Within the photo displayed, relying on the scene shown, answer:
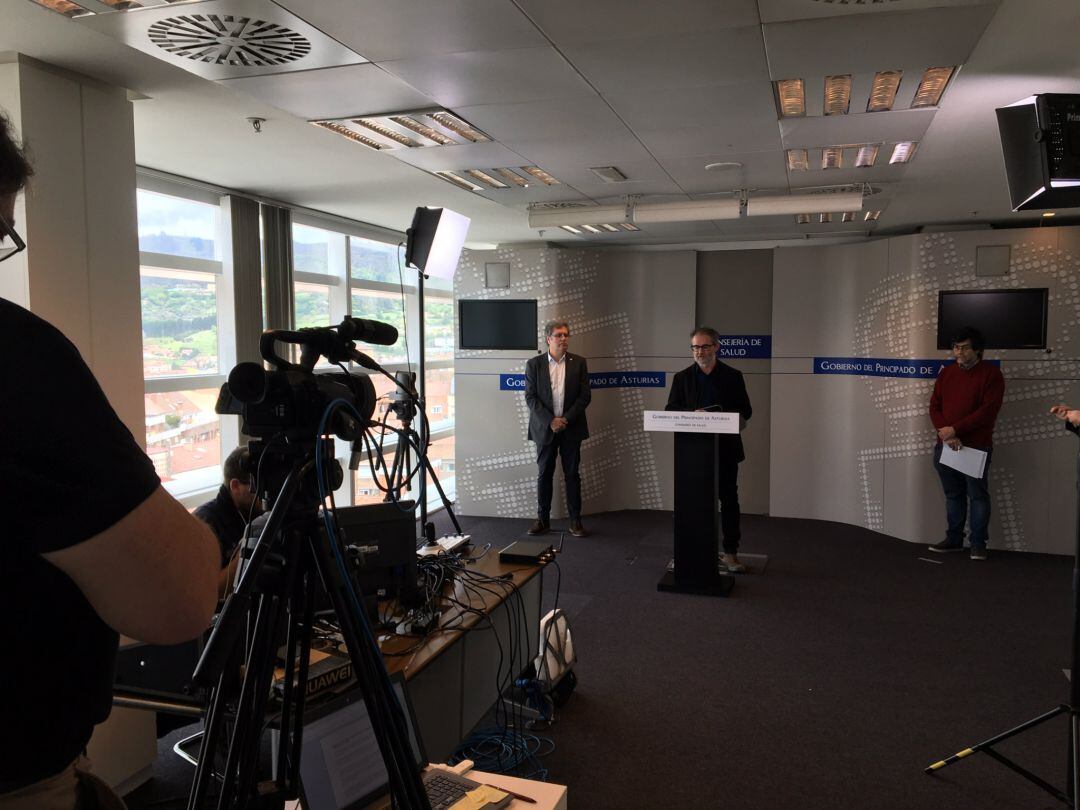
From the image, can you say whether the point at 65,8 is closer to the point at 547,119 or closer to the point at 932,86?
the point at 547,119

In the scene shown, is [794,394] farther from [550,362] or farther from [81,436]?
[81,436]

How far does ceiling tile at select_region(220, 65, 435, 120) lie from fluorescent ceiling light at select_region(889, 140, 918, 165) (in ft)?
7.80

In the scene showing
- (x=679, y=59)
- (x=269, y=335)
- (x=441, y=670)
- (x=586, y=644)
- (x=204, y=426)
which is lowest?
(x=586, y=644)

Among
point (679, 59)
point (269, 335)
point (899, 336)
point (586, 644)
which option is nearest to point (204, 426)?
point (586, 644)

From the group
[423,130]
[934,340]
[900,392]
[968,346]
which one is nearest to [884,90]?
[423,130]

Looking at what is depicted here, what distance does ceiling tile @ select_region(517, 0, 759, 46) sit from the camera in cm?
225

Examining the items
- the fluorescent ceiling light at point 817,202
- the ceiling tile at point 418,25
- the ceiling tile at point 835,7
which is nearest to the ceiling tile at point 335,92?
the ceiling tile at point 418,25

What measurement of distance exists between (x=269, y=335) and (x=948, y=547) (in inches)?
245

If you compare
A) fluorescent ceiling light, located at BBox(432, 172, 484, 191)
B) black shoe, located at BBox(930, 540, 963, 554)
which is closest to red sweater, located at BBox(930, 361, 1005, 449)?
black shoe, located at BBox(930, 540, 963, 554)

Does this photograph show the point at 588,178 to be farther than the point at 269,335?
Yes

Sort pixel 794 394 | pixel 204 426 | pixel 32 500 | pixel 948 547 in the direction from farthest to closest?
pixel 794 394 < pixel 948 547 < pixel 204 426 < pixel 32 500

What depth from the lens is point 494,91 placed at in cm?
307

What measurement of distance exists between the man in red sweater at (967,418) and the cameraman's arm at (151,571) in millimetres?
6127

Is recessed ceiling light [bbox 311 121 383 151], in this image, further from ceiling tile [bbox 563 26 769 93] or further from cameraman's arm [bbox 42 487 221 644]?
cameraman's arm [bbox 42 487 221 644]
